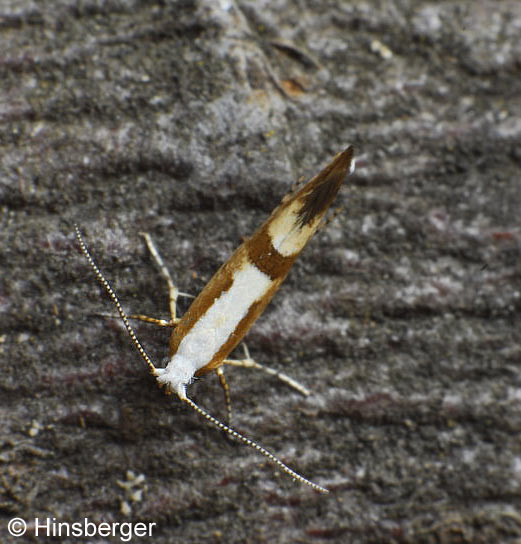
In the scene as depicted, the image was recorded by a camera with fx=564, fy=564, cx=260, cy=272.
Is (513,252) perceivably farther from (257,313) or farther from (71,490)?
(71,490)

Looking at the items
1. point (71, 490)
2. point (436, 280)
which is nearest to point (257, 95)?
point (436, 280)

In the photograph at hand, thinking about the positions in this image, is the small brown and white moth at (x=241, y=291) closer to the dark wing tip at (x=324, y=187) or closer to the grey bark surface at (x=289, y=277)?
the dark wing tip at (x=324, y=187)

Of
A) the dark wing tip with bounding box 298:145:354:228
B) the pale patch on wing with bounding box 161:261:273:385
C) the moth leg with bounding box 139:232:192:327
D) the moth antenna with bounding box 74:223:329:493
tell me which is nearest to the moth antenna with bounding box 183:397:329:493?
the moth antenna with bounding box 74:223:329:493

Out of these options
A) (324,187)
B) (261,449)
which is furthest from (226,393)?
(324,187)

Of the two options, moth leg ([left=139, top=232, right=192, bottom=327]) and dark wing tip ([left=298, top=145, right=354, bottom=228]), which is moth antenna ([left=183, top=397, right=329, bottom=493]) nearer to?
moth leg ([left=139, top=232, right=192, bottom=327])

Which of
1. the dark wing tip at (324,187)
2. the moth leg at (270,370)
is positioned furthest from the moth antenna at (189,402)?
the dark wing tip at (324,187)

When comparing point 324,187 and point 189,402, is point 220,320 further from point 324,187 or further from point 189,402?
point 324,187
